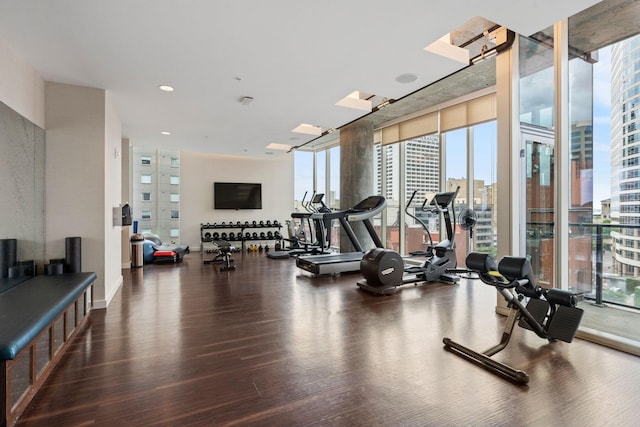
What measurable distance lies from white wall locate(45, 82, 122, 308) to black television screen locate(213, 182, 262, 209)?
5664 millimetres

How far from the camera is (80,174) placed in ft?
12.6

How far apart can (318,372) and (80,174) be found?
3.72m

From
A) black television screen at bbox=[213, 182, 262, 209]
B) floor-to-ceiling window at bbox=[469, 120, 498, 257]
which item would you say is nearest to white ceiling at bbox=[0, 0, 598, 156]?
floor-to-ceiling window at bbox=[469, 120, 498, 257]

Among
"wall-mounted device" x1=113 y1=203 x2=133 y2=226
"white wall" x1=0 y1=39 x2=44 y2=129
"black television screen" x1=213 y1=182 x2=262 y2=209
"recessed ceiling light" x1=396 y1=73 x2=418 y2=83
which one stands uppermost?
"recessed ceiling light" x1=396 y1=73 x2=418 y2=83

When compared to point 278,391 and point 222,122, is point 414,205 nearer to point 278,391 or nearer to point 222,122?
point 222,122

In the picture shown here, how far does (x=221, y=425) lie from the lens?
175 cm

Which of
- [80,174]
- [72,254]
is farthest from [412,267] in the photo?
[80,174]

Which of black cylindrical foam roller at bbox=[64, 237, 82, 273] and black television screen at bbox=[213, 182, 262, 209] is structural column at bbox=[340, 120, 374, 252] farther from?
black cylindrical foam roller at bbox=[64, 237, 82, 273]

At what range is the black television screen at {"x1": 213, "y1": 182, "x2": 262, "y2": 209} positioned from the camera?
9.75 meters

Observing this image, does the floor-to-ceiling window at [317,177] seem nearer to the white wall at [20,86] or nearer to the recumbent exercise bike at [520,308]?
the white wall at [20,86]

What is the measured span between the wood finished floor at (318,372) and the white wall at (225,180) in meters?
5.70

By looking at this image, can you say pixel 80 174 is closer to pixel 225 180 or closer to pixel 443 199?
pixel 443 199

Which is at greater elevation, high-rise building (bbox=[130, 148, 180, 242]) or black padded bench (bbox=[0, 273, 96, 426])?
high-rise building (bbox=[130, 148, 180, 242])

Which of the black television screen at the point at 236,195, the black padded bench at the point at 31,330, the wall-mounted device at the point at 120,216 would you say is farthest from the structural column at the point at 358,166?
the black padded bench at the point at 31,330
